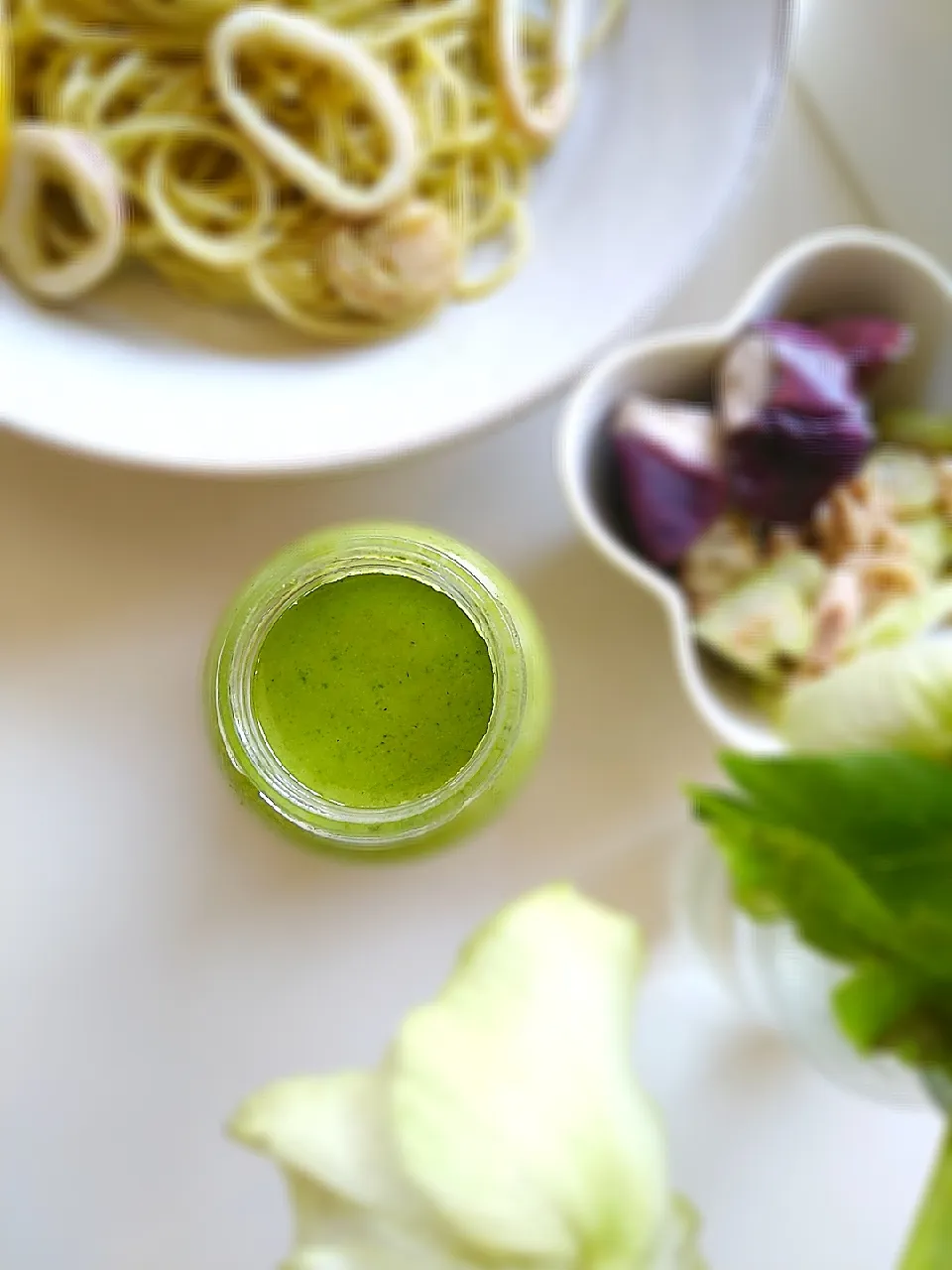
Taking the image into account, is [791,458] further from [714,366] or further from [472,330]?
[472,330]

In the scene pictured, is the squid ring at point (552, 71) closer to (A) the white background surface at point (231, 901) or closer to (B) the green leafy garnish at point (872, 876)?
(A) the white background surface at point (231, 901)

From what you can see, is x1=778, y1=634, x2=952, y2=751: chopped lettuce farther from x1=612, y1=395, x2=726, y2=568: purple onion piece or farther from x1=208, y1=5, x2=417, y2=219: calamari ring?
x1=208, y1=5, x2=417, y2=219: calamari ring

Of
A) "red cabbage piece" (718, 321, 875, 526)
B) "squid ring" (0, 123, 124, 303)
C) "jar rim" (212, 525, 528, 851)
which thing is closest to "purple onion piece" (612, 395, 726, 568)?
"red cabbage piece" (718, 321, 875, 526)

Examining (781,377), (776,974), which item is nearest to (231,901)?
(776,974)

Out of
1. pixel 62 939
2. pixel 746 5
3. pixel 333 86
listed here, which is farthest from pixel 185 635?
pixel 746 5

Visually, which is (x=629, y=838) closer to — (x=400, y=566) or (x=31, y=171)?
(x=400, y=566)
